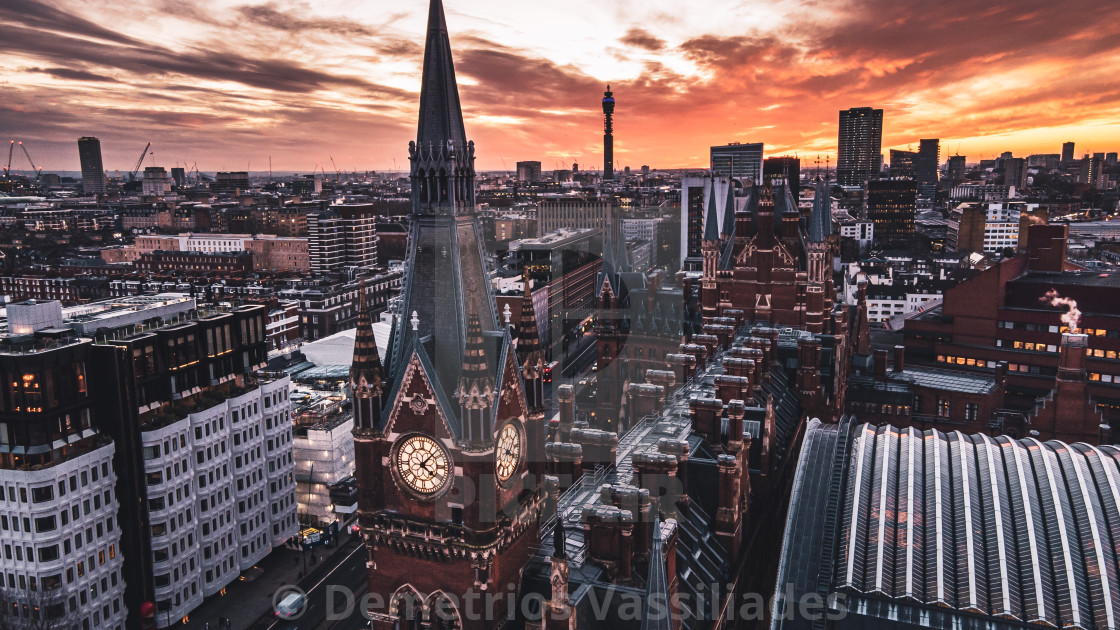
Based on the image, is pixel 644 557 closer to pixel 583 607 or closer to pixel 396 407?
pixel 583 607

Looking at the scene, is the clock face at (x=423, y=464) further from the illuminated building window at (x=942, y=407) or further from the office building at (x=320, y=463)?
the illuminated building window at (x=942, y=407)

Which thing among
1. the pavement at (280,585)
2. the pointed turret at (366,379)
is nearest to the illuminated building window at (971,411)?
the pavement at (280,585)

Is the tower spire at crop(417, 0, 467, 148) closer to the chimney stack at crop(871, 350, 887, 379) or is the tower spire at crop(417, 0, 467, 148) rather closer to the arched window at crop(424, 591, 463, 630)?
the arched window at crop(424, 591, 463, 630)

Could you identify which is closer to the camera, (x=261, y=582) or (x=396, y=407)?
(x=396, y=407)

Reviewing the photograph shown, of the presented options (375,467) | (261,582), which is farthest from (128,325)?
(375,467)

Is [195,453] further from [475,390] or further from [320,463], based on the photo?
[475,390]

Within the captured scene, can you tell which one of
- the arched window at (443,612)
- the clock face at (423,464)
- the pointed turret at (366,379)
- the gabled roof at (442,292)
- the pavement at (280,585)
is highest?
the gabled roof at (442,292)
